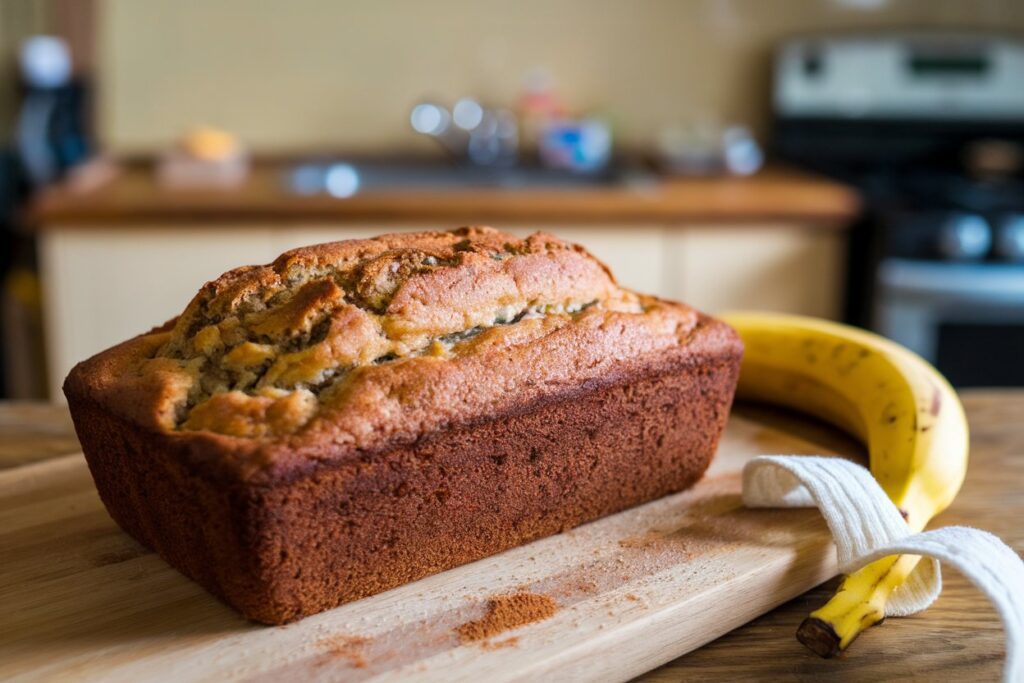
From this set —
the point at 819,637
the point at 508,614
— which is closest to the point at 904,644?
the point at 819,637

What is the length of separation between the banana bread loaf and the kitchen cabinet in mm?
1506

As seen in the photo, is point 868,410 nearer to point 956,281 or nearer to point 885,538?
point 885,538

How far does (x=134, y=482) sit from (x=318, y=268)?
273 millimetres

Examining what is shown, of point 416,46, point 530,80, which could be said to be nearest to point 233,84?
point 416,46

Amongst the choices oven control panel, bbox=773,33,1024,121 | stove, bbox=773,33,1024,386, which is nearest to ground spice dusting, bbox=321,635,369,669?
stove, bbox=773,33,1024,386

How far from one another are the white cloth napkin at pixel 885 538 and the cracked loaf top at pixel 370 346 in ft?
0.64

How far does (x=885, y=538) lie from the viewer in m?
0.95

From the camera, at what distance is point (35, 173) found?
3316mm

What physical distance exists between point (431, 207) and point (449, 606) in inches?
69.3

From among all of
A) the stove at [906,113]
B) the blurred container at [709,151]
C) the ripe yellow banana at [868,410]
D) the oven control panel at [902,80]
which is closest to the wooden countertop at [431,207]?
the stove at [906,113]

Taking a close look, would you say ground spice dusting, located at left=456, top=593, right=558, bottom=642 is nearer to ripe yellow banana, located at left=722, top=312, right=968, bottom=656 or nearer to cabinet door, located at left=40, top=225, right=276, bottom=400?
ripe yellow banana, located at left=722, top=312, right=968, bottom=656

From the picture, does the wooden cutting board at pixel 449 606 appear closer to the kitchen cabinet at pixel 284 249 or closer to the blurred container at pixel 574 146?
the kitchen cabinet at pixel 284 249

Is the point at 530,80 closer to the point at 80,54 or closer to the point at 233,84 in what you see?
the point at 233,84

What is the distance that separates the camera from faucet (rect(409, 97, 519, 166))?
317 cm
